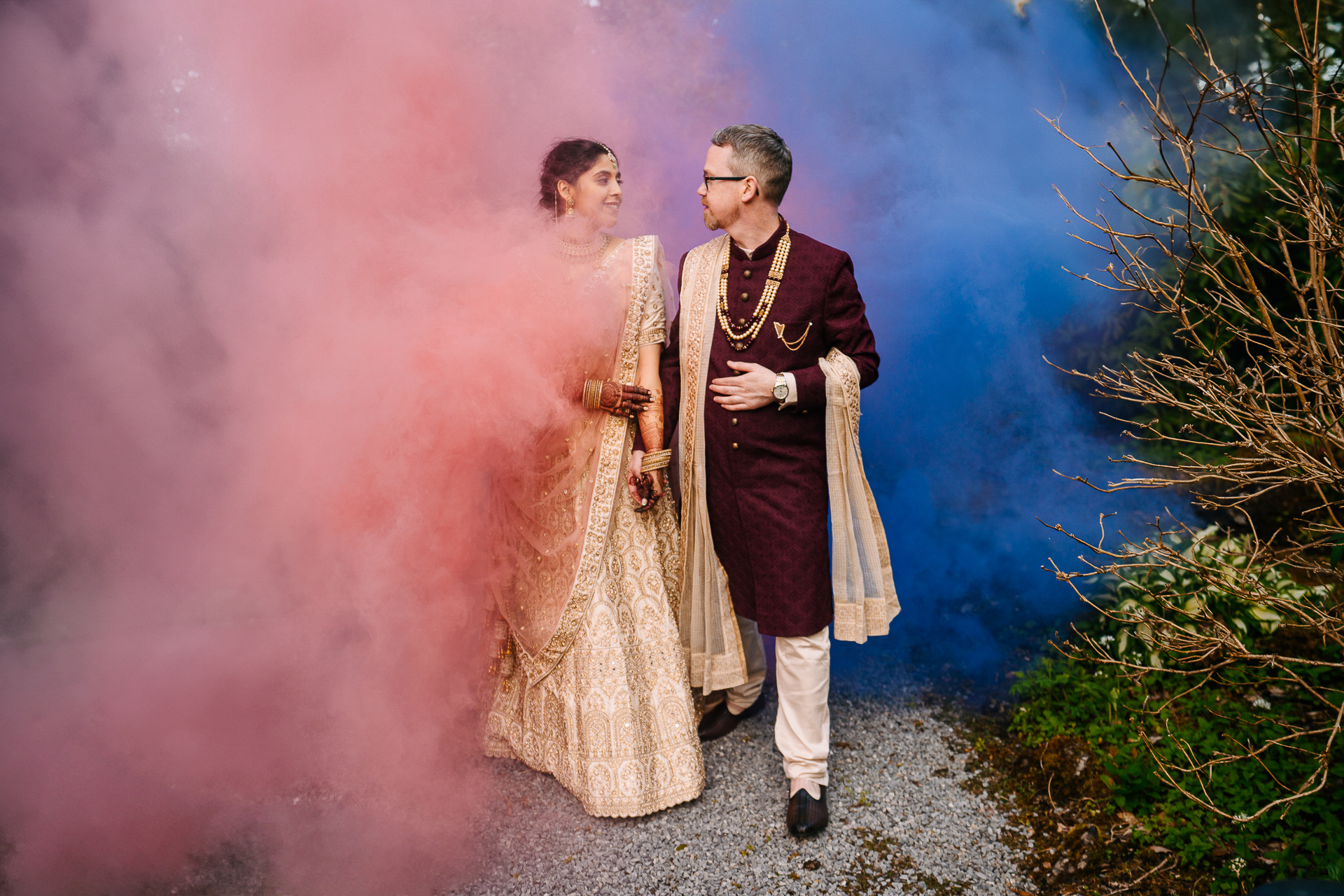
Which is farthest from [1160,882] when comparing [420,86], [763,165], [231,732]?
[420,86]

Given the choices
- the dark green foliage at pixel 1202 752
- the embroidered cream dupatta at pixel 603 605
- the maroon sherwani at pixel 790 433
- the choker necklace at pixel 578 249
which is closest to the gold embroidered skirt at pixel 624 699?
the embroidered cream dupatta at pixel 603 605

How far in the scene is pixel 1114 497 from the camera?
3705 mm

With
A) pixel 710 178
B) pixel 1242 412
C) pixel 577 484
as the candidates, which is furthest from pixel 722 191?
pixel 1242 412

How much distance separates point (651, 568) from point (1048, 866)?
163 cm

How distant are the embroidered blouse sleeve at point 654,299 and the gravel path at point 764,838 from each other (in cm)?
172

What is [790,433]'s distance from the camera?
2688mm

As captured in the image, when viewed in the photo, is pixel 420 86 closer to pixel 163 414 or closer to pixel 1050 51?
pixel 163 414

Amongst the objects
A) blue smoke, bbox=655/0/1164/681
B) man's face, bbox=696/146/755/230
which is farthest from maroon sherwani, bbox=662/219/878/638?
blue smoke, bbox=655/0/1164/681

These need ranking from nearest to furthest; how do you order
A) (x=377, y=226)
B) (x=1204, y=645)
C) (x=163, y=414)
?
(x=1204, y=645) → (x=163, y=414) → (x=377, y=226)

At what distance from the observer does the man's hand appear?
2.61 m

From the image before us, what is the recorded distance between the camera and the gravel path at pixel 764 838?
8.00 feet

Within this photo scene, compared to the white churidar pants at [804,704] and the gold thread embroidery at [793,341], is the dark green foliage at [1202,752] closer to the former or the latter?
the white churidar pants at [804,704]

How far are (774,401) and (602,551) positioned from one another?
808 mm

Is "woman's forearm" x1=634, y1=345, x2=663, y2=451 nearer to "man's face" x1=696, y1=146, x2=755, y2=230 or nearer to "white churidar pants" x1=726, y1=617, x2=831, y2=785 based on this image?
"man's face" x1=696, y1=146, x2=755, y2=230
